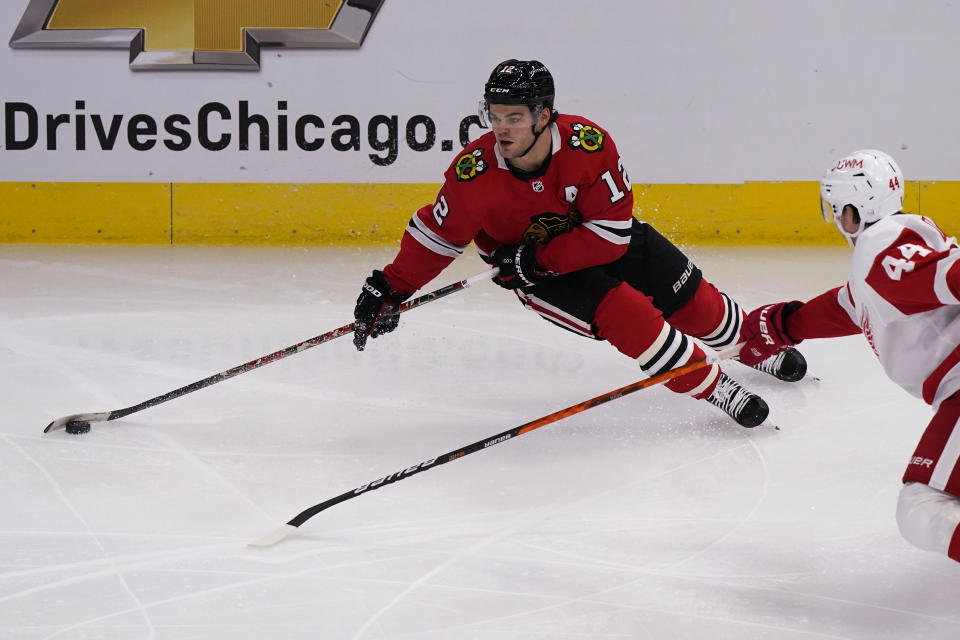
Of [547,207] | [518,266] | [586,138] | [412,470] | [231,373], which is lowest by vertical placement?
[231,373]

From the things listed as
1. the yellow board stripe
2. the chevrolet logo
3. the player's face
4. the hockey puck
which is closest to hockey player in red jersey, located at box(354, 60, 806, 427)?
the player's face

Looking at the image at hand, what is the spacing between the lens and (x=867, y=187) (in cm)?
164

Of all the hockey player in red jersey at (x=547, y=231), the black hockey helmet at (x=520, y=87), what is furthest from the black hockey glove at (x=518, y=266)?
the black hockey helmet at (x=520, y=87)

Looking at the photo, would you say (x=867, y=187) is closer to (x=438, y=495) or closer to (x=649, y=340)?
(x=649, y=340)

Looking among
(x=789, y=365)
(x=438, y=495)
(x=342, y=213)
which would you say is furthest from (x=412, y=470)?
(x=342, y=213)

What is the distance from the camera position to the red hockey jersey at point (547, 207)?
98.3 inches

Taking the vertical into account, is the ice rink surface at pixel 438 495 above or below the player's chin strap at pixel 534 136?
below

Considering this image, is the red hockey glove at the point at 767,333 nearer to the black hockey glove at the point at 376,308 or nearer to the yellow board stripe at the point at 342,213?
the black hockey glove at the point at 376,308

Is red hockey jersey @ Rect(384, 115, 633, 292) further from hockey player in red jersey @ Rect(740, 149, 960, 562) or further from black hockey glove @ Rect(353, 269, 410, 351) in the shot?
hockey player in red jersey @ Rect(740, 149, 960, 562)

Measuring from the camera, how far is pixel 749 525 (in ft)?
6.44

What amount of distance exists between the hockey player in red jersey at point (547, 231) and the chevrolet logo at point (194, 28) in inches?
116

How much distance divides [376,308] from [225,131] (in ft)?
9.99

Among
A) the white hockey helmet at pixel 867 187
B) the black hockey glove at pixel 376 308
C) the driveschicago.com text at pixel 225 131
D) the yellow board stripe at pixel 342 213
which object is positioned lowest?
the yellow board stripe at pixel 342 213

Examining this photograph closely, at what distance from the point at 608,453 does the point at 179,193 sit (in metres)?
3.54
